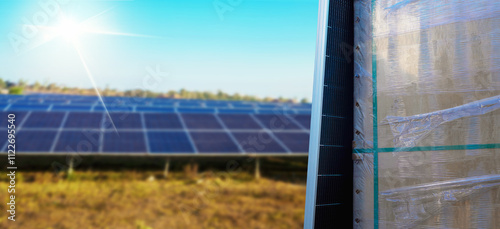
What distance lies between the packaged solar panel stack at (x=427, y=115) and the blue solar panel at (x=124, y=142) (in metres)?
3.76

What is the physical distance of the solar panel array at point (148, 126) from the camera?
6.11 metres

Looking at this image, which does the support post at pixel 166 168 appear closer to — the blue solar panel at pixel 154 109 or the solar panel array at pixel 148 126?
the solar panel array at pixel 148 126

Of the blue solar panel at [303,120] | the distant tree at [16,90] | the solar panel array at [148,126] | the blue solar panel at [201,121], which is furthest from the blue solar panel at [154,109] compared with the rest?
the blue solar panel at [303,120]

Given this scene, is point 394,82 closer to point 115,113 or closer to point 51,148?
point 51,148

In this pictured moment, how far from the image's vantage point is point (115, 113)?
7.47 meters

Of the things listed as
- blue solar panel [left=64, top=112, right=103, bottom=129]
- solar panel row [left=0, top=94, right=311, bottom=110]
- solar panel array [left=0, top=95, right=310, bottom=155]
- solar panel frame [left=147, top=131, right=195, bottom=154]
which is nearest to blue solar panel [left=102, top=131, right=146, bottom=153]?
solar panel array [left=0, top=95, right=310, bottom=155]

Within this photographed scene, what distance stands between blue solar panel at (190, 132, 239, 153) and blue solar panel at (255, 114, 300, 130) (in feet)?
3.48

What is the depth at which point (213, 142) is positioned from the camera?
21.4 feet

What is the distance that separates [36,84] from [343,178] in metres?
6.84

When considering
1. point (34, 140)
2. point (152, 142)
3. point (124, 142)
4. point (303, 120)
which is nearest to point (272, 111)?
point (303, 120)

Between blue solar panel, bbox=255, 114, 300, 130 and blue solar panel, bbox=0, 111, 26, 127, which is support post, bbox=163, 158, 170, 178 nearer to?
blue solar panel, bbox=255, 114, 300, 130

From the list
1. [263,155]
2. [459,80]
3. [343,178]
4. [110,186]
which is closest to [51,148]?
[110,186]

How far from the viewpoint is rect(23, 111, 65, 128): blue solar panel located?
6414 mm

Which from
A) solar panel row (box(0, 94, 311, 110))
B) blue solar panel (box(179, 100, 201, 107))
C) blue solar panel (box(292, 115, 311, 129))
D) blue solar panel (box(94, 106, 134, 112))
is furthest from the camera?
blue solar panel (box(179, 100, 201, 107))
